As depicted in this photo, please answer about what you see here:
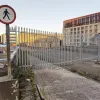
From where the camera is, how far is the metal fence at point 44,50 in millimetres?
6270

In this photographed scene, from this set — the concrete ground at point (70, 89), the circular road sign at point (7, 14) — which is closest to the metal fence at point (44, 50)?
the concrete ground at point (70, 89)

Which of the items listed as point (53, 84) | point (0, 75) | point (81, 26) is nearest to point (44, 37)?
point (53, 84)

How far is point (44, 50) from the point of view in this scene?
738 cm

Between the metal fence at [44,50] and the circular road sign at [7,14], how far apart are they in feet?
8.85

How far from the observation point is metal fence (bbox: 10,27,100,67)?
6.27 metres

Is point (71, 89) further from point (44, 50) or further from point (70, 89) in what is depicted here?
point (44, 50)

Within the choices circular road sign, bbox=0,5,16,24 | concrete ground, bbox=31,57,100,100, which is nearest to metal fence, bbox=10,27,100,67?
concrete ground, bbox=31,57,100,100

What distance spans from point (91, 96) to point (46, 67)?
Answer: 402 cm

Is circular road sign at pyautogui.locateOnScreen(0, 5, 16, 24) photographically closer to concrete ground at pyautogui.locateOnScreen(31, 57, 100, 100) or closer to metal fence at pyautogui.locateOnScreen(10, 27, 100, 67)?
concrete ground at pyautogui.locateOnScreen(31, 57, 100, 100)

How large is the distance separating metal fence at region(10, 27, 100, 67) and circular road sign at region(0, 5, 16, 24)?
2699 millimetres

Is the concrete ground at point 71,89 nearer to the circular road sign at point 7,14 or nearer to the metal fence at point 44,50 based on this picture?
the metal fence at point 44,50

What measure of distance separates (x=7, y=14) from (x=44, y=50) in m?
4.42

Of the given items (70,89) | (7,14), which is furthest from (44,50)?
(7,14)

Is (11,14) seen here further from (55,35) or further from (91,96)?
(55,35)
